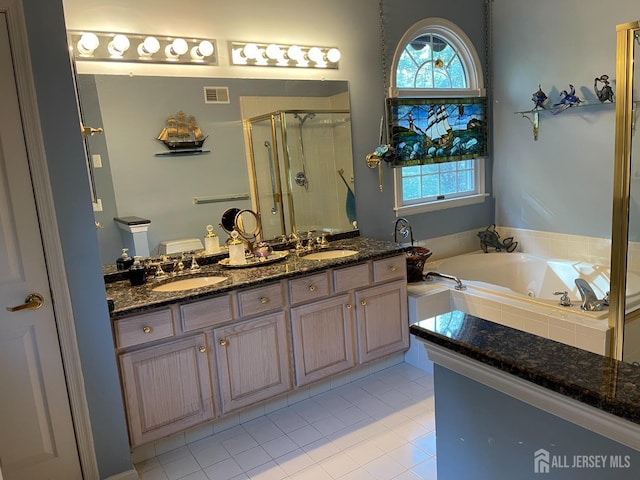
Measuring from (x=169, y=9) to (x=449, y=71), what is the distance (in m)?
2.38

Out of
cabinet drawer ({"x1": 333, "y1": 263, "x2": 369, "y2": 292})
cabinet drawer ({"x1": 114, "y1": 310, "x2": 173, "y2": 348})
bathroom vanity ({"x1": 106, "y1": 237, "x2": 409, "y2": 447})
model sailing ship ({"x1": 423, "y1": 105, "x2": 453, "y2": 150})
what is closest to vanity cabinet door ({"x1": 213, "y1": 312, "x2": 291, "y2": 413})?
bathroom vanity ({"x1": 106, "y1": 237, "x2": 409, "y2": 447})

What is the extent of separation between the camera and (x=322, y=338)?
9.23ft

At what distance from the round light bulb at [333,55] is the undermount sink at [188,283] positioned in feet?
5.67

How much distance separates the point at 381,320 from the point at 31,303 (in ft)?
6.34

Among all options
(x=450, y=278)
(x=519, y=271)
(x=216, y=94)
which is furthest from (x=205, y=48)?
(x=519, y=271)

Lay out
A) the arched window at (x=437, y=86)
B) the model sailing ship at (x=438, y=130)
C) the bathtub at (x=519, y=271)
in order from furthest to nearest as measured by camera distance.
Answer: the model sailing ship at (x=438, y=130)
the arched window at (x=437, y=86)
the bathtub at (x=519, y=271)

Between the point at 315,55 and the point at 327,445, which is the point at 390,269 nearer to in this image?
the point at 327,445

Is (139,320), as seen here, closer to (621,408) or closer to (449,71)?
(621,408)

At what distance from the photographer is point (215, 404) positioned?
2.47 meters

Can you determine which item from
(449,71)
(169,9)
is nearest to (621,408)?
(169,9)

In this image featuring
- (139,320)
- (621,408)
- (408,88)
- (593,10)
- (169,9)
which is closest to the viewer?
(621,408)

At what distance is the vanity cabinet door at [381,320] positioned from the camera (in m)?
2.97

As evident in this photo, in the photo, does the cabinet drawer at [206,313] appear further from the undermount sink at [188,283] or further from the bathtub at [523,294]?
the bathtub at [523,294]

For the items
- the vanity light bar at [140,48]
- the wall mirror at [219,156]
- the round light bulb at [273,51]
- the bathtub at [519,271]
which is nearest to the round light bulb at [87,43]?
the vanity light bar at [140,48]
